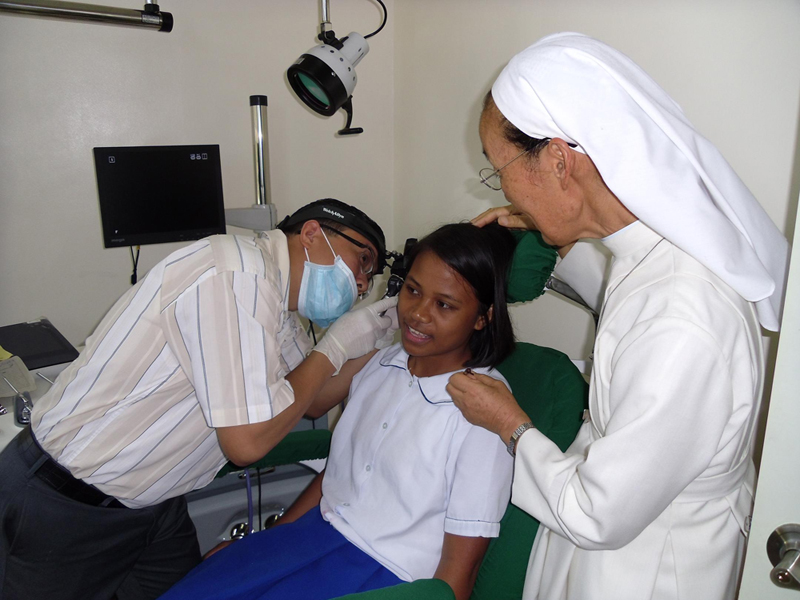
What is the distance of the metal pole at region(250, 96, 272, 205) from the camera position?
7.12 ft

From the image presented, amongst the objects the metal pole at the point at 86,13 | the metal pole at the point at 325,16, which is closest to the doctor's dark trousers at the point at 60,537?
the metal pole at the point at 86,13

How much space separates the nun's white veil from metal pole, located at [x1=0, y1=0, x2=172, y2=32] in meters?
1.33

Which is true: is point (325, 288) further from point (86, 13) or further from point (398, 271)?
point (86, 13)

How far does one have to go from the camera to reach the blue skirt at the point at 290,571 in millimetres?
1344

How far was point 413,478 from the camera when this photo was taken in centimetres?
142

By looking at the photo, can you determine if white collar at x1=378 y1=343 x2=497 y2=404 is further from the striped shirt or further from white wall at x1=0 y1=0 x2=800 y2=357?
white wall at x1=0 y1=0 x2=800 y2=357

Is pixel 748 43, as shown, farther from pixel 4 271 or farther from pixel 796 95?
pixel 4 271

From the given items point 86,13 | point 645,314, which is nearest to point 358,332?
point 645,314

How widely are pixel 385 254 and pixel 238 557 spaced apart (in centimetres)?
82

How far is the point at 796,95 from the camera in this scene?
1.23 m

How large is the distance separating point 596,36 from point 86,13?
4.65ft

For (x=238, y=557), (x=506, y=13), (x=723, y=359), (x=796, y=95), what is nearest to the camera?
(x=723, y=359)

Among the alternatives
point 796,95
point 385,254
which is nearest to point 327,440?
point 385,254

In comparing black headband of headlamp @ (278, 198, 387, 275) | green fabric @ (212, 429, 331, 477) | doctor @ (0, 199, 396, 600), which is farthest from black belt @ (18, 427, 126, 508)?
black headband of headlamp @ (278, 198, 387, 275)
